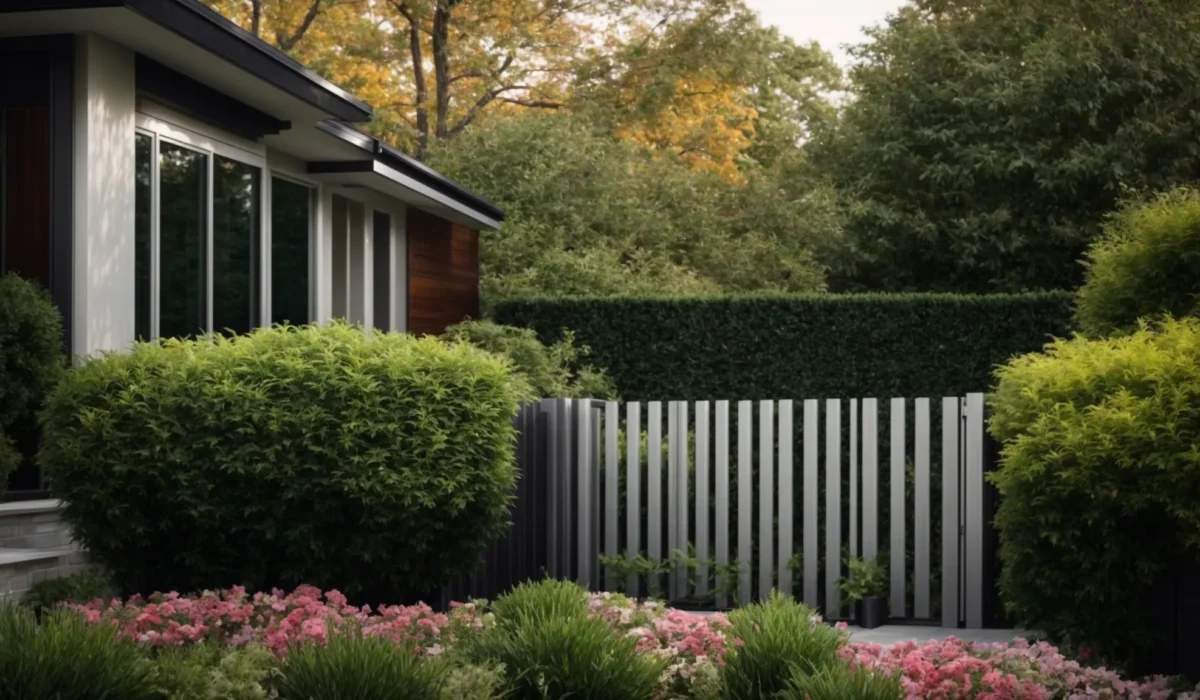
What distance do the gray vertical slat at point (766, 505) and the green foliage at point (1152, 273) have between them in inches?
83.7

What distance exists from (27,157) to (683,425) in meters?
4.22

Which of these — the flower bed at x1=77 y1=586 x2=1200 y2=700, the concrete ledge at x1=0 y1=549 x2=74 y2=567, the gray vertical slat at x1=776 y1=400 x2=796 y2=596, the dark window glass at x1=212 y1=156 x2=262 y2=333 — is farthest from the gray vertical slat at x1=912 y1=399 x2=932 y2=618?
the concrete ledge at x1=0 y1=549 x2=74 y2=567

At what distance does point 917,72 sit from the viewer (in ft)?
76.0

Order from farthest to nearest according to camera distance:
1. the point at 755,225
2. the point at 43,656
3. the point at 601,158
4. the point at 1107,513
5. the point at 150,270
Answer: the point at 755,225
the point at 601,158
the point at 150,270
the point at 1107,513
the point at 43,656

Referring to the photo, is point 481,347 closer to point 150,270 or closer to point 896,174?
point 150,270

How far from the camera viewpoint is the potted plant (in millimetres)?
8531

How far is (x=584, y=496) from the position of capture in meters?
9.20

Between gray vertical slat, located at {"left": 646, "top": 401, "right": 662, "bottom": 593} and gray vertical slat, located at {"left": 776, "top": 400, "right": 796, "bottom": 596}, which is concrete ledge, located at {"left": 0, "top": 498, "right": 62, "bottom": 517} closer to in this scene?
gray vertical slat, located at {"left": 646, "top": 401, "right": 662, "bottom": 593}

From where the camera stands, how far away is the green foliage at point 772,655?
493cm

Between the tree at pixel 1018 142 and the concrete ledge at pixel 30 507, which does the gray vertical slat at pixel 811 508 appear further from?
the tree at pixel 1018 142

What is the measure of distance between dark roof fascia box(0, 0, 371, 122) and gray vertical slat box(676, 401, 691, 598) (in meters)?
3.33

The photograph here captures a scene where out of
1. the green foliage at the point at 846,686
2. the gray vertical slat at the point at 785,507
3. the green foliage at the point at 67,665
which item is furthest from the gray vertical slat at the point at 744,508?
the green foliage at the point at 67,665

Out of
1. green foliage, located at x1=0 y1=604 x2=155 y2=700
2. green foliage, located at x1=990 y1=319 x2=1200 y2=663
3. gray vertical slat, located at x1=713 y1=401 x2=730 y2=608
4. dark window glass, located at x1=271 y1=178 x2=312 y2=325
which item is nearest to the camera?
green foliage, located at x1=0 y1=604 x2=155 y2=700

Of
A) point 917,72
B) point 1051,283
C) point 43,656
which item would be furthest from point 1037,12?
point 43,656
